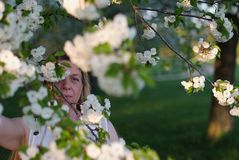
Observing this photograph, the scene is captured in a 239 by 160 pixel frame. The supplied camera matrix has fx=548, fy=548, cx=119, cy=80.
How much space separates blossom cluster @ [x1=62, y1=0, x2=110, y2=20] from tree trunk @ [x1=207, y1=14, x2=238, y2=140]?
7.33 m

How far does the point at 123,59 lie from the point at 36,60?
50.0 inches

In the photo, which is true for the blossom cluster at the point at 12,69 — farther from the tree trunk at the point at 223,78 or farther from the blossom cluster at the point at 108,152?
the tree trunk at the point at 223,78

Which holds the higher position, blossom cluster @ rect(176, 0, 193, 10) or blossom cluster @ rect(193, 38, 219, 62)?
blossom cluster @ rect(176, 0, 193, 10)

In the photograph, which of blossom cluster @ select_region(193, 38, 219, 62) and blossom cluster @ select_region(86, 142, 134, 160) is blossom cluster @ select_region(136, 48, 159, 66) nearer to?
blossom cluster @ select_region(193, 38, 219, 62)

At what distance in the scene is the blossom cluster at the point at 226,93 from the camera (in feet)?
11.0

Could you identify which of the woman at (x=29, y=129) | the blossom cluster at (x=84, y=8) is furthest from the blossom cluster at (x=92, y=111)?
the blossom cluster at (x=84, y=8)

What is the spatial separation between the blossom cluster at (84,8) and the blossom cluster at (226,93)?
153 centimetres

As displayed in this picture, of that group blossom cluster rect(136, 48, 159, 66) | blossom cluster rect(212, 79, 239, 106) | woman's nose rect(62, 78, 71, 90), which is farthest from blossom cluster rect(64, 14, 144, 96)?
blossom cluster rect(136, 48, 159, 66)

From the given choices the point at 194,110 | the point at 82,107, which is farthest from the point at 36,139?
the point at 194,110

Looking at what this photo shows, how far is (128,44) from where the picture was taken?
179cm

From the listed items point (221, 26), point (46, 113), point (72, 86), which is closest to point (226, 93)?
point (221, 26)

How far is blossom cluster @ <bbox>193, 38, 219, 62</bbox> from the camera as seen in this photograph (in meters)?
3.69

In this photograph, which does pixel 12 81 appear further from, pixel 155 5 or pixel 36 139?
pixel 155 5

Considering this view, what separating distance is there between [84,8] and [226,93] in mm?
1660
